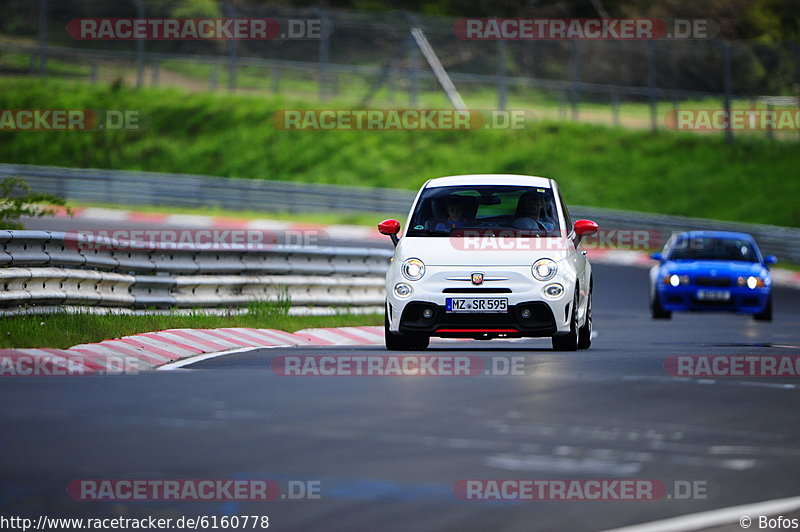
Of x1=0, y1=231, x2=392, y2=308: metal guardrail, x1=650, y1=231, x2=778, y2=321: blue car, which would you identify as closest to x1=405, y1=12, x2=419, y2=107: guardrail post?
x1=650, y1=231, x2=778, y2=321: blue car

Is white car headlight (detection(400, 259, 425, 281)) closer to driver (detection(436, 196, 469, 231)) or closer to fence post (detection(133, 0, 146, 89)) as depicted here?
driver (detection(436, 196, 469, 231))

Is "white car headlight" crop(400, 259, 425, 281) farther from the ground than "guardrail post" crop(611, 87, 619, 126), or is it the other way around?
"guardrail post" crop(611, 87, 619, 126)

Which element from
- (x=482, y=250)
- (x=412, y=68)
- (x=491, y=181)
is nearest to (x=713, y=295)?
(x=491, y=181)

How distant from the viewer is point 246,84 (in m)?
54.8

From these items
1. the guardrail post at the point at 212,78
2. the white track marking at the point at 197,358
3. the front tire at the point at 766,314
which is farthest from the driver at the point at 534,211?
the guardrail post at the point at 212,78

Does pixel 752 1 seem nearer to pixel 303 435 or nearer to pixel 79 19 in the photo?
pixel 79 19

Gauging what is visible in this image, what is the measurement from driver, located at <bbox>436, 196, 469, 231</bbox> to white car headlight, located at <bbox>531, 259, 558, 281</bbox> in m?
0.90

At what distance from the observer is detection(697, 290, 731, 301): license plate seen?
942 inches

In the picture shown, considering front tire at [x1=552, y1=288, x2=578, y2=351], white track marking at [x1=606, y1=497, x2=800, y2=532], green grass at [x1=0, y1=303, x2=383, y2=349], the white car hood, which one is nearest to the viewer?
white track marking at [x1=606, y1=497, x2=800, y2=532]

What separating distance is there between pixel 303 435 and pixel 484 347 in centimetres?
756

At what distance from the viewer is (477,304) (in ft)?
48.3

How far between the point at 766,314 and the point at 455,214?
10.4 meters

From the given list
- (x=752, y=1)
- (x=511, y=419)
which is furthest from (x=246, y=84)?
(x=511, y=419)

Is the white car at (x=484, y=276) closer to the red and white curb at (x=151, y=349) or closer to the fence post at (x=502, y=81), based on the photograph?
the red and white curb at (x=151, y=349)
